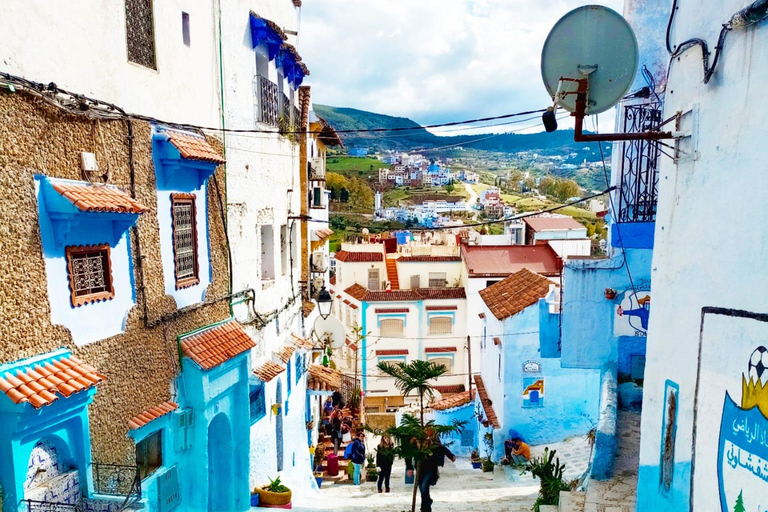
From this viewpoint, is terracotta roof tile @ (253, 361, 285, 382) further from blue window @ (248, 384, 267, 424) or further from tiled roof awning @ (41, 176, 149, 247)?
tiled roof awning @ (41, 176, 149, 247)

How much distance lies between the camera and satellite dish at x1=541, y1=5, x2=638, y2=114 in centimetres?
543

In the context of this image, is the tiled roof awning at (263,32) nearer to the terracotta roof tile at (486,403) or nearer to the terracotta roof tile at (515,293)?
the terracotta roof tile at (515,293)

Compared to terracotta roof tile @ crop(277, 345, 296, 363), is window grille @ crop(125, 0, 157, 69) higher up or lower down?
higher up

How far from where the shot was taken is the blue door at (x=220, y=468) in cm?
1031

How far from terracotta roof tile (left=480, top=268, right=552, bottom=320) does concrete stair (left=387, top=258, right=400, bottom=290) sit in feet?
46.9

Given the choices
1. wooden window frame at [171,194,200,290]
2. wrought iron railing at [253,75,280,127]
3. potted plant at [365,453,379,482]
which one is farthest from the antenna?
potted plant at [365,453,379,482]

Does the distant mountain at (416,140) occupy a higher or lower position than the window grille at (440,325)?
higher

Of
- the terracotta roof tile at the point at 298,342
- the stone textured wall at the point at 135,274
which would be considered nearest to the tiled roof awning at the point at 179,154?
the stone textured wall at the point at 135,274

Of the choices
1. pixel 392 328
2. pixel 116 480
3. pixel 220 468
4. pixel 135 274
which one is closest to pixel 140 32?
pixel 135 274

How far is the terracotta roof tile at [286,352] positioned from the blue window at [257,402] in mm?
1414

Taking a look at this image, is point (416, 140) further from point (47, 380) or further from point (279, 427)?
point (47, 380)

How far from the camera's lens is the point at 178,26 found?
338 inches

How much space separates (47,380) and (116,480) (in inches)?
75.2

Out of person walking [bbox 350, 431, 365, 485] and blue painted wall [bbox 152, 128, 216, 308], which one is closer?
blue painted wall [bbox 152, 128, 216, 308]
